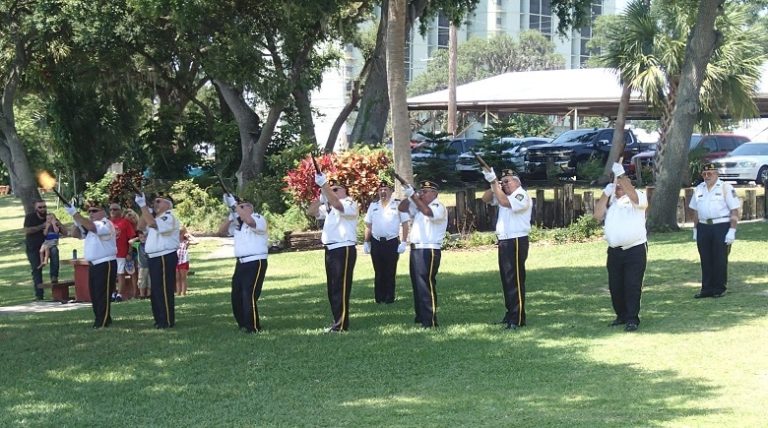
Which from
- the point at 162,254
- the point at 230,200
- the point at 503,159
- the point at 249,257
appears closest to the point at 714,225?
the point at 249,257

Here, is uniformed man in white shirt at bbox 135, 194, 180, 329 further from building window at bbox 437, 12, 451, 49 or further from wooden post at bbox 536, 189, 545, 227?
building window at bbox 437, 12, 451, 49

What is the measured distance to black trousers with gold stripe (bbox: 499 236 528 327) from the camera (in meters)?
11.6

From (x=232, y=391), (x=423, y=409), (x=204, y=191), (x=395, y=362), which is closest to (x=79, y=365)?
(x=232, y=391)

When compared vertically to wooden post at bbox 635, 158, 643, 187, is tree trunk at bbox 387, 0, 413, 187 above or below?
above

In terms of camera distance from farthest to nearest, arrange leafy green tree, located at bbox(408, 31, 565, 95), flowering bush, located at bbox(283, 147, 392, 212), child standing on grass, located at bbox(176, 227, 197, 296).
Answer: leafy green tree, located at bbox(408, 31, 565, 95)
flowering bush, located at bbox(283, 147, 392, 212)
child standing on grass, located at bbox(176, 227, 197, 296)

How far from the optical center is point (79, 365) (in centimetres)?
1041

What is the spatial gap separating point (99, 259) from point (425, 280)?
12.9 feet

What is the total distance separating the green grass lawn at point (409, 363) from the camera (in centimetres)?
812

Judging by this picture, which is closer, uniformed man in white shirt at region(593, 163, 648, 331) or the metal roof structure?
uniformed man in white shirt at region(593, 163, 648, 331)

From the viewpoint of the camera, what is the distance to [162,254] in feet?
40.7

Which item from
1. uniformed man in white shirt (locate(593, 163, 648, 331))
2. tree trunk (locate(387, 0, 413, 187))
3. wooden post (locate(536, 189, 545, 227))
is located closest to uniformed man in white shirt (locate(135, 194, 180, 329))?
uniformed man in white shirt (locate(593, 163, 648, 331))

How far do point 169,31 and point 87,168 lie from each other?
336 inches

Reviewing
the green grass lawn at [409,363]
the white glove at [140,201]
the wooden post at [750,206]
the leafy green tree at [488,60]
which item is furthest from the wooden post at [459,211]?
the leafy green tree at [488,60]

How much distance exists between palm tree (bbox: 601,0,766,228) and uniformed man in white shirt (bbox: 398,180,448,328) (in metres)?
16.5
